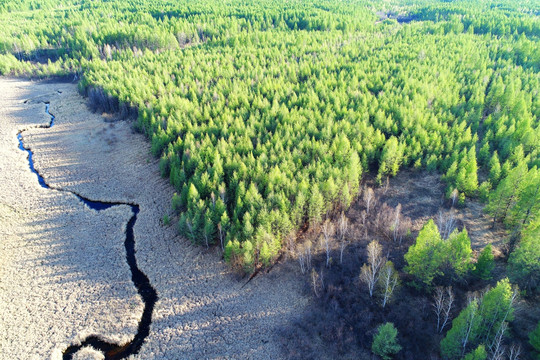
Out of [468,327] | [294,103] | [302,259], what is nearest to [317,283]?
[302,259]

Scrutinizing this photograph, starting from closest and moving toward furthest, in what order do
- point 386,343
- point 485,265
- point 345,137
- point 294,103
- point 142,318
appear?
point 386,343 < point 485,265 < point 142,318 < point 345,137 < point 294,103

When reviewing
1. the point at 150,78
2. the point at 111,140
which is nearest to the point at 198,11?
the point at 150,78

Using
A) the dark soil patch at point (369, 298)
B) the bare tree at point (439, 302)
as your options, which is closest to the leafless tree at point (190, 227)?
the dark soil patch at point (369, 298)

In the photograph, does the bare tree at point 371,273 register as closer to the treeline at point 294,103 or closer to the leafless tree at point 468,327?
the leafless tree at point 468,327

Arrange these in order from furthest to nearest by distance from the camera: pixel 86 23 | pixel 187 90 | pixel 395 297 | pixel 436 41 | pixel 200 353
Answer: pixel 86 23 → pixel 436 41 → pixel 187 90 → pixel 395 297 → pixel 200 353

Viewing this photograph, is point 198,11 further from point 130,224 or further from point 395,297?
point 395,297

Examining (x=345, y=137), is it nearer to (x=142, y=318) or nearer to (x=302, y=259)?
(x=302, y=259)
